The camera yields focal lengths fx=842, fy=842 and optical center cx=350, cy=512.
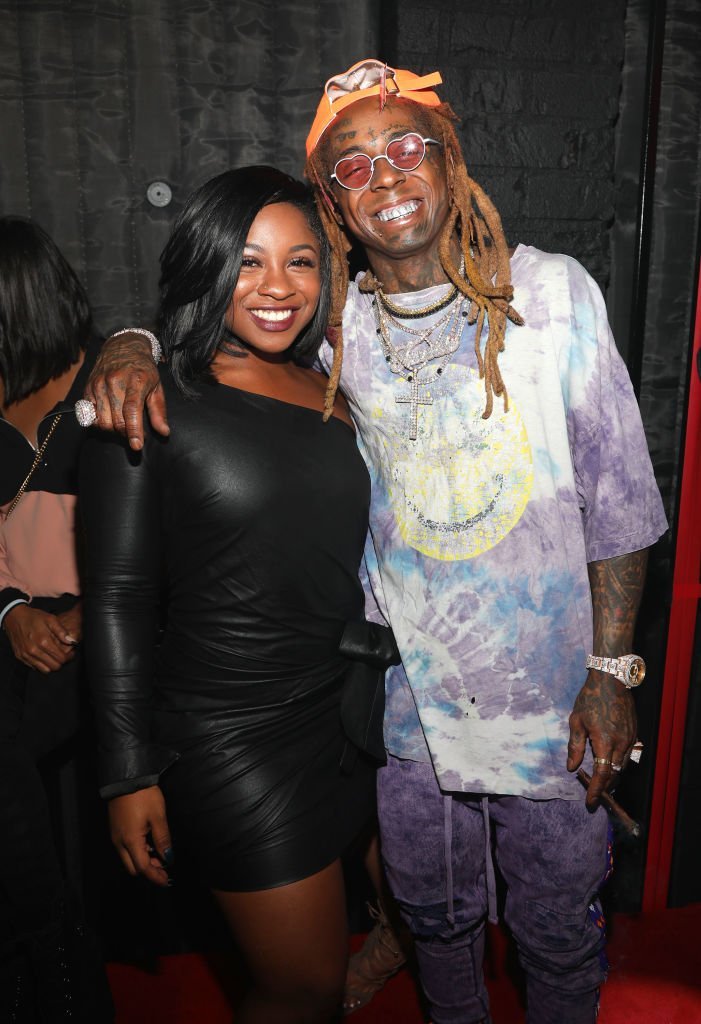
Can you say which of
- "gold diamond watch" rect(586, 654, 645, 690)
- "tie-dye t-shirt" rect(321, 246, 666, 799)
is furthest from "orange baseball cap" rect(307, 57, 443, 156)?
"gold diamond watch" rect(586, 654, 645, 690)

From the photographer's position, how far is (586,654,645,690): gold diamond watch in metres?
1.73

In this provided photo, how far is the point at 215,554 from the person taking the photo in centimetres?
165

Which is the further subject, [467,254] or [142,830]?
[467,254]

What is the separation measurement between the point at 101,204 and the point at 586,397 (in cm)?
146

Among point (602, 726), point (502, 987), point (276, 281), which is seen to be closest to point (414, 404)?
point (276, 281)

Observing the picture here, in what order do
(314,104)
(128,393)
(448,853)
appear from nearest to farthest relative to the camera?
(128,393) → (448,853) → (314,104)

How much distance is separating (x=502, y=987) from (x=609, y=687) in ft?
3.98

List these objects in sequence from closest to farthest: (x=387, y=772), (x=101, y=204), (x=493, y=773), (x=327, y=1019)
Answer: (x=327, y=1019)
(x=493, y=773)
(x=387, y=772)
(x=101, y=204)

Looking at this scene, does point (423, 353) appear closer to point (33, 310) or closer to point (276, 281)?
point (276, 281)

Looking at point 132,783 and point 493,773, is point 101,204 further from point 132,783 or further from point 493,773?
point 493,773

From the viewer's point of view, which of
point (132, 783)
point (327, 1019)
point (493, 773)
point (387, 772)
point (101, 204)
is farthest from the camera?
point (101, 204)

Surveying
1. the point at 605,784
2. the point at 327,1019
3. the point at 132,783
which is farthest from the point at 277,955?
the point at 605,784

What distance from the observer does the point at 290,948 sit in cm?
163

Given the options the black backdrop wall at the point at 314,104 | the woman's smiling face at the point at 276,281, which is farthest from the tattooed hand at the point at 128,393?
the black backdrop wall at the point at 314,104
